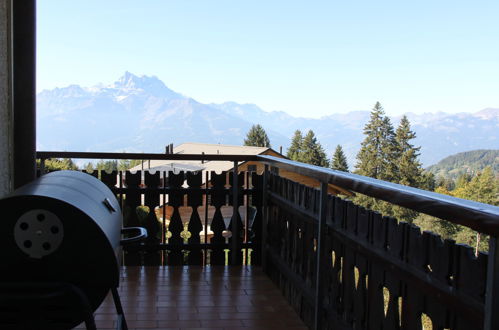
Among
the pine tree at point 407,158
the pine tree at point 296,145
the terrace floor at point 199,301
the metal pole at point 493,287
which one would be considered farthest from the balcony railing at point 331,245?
the pine tree at point 296,145

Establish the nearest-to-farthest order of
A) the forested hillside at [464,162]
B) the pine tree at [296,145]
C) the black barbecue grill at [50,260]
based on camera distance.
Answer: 1. the black barbecue grill at [50,260]
2. the pine tree at [296,145]
3. the forested hillside at [464,162]

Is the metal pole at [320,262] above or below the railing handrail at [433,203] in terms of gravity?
below

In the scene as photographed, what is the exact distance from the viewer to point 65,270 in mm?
1822

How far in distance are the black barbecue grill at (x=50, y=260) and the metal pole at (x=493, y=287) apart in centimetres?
128

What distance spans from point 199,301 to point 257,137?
67.6 metres

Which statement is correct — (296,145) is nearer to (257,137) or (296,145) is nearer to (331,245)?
(257,137)

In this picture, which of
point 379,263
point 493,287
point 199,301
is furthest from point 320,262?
point 493,287

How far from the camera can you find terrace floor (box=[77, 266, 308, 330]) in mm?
3021

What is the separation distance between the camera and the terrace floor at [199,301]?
3021 mm

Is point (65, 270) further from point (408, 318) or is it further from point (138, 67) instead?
point (138, 67)

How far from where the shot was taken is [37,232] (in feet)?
5.85

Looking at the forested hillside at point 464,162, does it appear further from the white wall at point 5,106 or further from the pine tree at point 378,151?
the white wall at point 5,106

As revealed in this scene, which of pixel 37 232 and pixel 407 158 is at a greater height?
pixel 37 232

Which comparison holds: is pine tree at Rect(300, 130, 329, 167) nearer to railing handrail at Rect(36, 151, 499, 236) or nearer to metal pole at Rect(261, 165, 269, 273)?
metal pole at Rect(261, 165, 269, 273)
